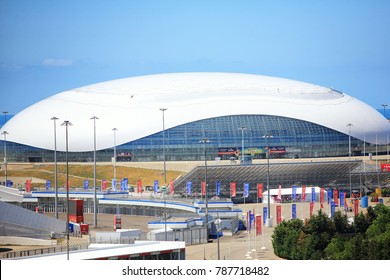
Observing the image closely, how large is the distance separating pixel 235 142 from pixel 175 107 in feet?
11.2

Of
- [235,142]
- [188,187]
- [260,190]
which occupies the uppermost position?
[235,142]

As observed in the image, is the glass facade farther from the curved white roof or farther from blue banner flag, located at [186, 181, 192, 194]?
blue banner flag, located at [186, 181, 192, 194]

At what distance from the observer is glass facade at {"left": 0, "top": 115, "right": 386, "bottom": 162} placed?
45344 millimetres

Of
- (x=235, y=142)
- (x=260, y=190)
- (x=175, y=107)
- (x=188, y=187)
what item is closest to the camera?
(x=260, y=190)

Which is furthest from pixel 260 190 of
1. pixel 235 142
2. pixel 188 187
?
pixel 235 142

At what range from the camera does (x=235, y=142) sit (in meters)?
45.8

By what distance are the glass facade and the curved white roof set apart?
327 mm

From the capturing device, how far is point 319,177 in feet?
123

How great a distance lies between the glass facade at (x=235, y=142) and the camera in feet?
149

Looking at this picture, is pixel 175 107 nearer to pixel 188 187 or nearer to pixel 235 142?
pixel 235 142

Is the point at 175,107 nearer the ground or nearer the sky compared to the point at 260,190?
nearer the sky

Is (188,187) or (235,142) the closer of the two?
(188,187)

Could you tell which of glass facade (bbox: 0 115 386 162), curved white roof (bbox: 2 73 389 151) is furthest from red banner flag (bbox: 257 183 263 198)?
curved white roof (bbox: 2 73 389 151)
